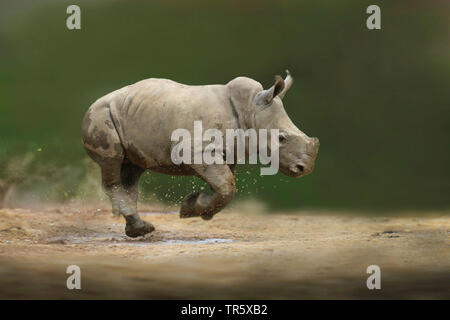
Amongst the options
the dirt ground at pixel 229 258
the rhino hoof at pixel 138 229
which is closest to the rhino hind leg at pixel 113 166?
the rhino hoof at pixel 138 229

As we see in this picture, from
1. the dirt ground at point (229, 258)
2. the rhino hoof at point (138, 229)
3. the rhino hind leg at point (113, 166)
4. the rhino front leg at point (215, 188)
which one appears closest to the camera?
the dirt ground at point (229, 258)

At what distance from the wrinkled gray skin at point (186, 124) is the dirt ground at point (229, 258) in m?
0.67

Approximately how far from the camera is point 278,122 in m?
6.93

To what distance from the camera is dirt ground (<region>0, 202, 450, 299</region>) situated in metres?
5.03

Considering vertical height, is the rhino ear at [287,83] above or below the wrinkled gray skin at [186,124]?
above

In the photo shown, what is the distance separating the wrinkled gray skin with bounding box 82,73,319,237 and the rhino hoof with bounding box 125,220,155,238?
0.57 metres

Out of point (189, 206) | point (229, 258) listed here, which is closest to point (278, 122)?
point (189, 206)

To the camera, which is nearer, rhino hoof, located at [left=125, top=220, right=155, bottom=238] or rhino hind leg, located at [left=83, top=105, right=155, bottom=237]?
rhino hind leg, located at [left=83, top=105, right=155, bottom=237]

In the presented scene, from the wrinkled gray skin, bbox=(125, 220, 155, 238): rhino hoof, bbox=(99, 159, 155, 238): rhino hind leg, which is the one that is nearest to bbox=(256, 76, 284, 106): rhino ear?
the wrinkled gray skin

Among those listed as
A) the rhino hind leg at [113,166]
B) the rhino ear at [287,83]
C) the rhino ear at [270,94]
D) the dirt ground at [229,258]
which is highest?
the rhino ear at [287,83]

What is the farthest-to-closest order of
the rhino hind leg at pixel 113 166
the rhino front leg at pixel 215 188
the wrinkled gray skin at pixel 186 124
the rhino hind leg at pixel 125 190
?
the rhino hind leg at pixel 125 190, the rhino hind leg at pixel 113 166, the wrinkled gray skin at pixel 186 124, the rhino front leg at pixel 215 188

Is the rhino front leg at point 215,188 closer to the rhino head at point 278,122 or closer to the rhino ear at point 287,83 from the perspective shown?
the rhino head at point 278,122

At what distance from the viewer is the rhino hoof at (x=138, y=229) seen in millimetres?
7684

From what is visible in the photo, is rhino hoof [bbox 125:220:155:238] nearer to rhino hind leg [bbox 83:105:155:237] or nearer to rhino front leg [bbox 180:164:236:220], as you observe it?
rhino hind leg [bbox 83:105:155:237]
